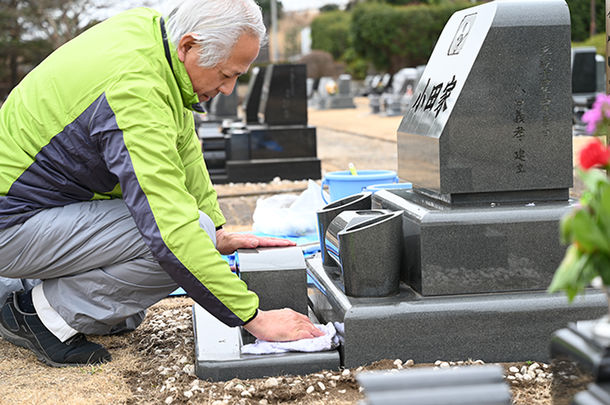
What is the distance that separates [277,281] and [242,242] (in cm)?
33

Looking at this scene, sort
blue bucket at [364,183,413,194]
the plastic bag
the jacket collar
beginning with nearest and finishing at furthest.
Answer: the jacket collar, blue bucket at [364,183,413,194], the plastic bag

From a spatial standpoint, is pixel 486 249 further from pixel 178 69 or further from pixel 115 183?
pixel 115 183

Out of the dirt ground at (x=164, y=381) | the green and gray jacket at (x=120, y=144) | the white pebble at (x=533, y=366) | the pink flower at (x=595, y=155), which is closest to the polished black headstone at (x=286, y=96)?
the dirt ground at (x=164, y=381)

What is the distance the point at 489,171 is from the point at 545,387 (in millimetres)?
834

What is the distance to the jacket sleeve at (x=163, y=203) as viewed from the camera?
238 centimetres

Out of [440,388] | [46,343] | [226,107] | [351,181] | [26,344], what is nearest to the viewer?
[440,388]

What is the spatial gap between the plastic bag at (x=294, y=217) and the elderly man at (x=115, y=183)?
204 cm

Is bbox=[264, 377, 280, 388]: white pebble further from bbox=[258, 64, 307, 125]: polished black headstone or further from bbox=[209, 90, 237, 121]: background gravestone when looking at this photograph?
bbox=[209, 90, 237, 121]: background gravestone

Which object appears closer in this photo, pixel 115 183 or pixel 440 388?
pixel 440 388

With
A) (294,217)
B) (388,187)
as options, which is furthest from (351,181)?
(294,217)

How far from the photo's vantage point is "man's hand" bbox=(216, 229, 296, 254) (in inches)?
122

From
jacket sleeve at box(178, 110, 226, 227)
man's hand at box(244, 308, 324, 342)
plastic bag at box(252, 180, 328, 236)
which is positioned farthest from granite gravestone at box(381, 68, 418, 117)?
man's hand at box(244, 308, 324, 342)

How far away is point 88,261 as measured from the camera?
2.79 m

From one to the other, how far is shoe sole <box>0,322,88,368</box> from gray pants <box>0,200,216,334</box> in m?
0.16
